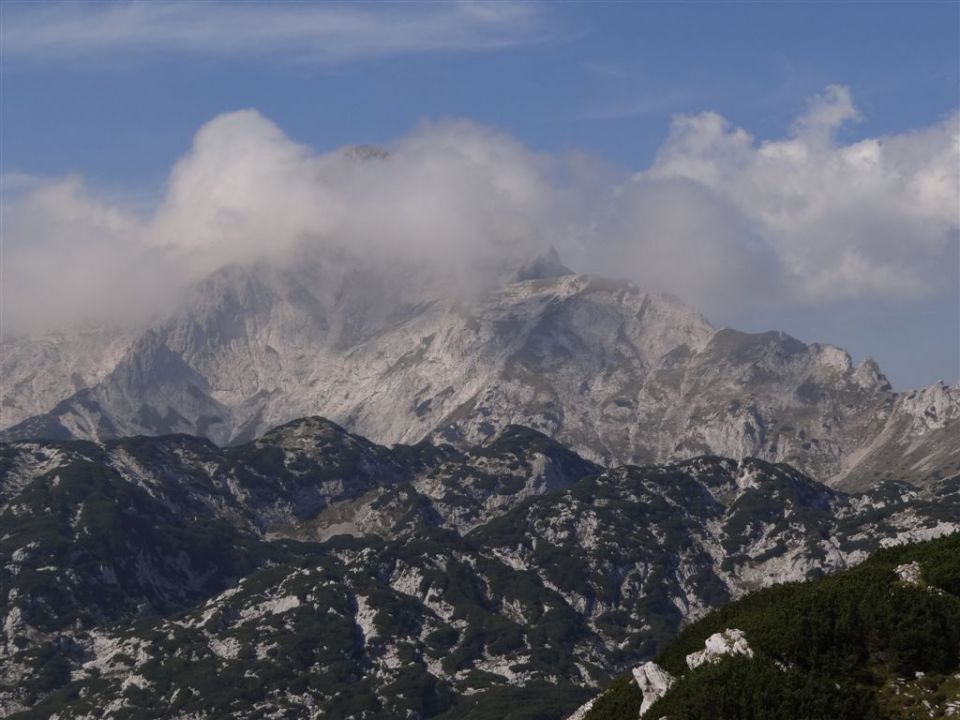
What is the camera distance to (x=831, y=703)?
114 metres

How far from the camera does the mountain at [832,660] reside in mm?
115000

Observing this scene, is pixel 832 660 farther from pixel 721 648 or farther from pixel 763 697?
pixel 763 697

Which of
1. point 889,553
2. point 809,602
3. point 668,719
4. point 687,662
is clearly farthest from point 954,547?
point 668,719

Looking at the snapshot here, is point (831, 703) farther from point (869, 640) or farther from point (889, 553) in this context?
point (889, 553)

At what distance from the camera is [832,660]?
123 metres

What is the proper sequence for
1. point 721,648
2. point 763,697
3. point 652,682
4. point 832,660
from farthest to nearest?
point 652,682 < point 721,648 < point 832,660 < point 763,697

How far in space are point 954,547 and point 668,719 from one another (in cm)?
4458

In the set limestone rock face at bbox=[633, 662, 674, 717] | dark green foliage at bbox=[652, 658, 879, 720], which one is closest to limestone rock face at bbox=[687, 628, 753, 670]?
limestone rock face at bbox=[633, 662, 674, 717]

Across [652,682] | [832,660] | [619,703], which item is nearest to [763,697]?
[832,660]

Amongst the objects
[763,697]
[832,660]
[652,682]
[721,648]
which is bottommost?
[652,682]

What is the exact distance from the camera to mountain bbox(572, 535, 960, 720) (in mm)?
115000

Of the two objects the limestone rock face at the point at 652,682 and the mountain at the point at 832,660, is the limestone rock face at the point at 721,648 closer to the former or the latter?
the mountain at the point at 832,660

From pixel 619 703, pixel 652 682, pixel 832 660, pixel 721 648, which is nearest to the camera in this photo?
pixel 832 660

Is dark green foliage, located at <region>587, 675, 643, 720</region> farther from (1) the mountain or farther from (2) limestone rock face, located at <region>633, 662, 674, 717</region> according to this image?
(2) limestone rock face, located at <region>633, 662, 674, 717</region>
